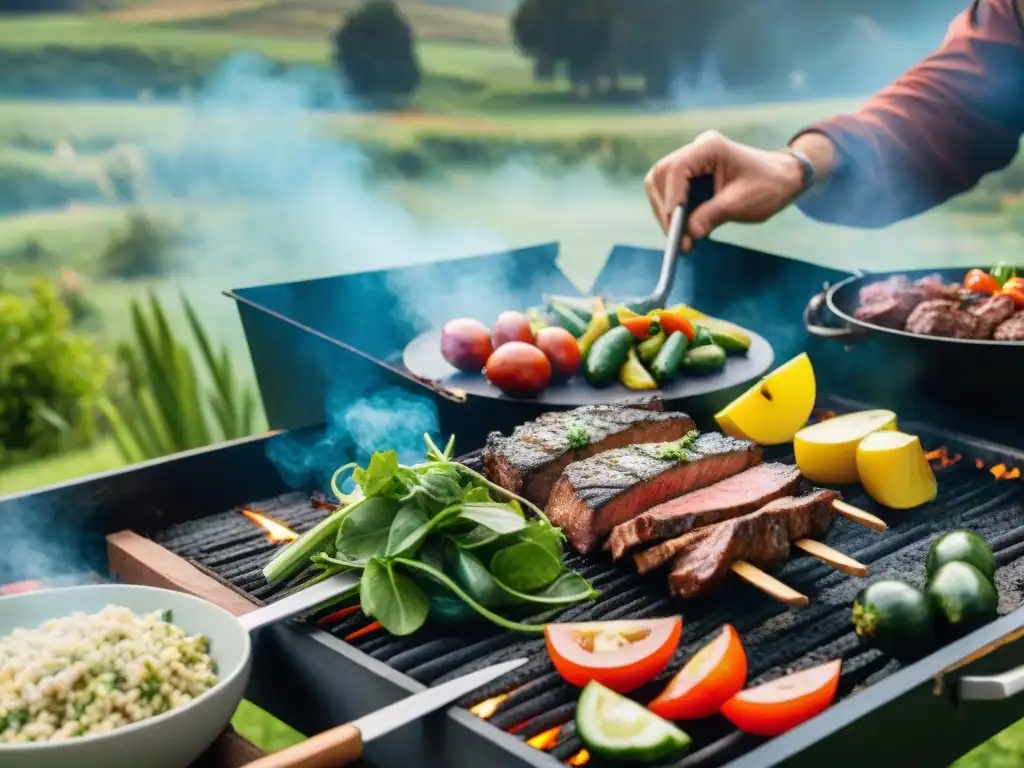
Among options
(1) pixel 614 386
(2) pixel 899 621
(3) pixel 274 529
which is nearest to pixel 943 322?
(1) pixel 614 386

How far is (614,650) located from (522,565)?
38cm

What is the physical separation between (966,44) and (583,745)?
13.3ft

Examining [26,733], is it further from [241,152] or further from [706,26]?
[706,26]

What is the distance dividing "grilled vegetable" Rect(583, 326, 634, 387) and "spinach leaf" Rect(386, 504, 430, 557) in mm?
1294

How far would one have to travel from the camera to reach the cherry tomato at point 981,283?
4.11m

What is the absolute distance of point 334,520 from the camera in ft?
9.16

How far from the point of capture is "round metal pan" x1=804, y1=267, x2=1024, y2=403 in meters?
3.45

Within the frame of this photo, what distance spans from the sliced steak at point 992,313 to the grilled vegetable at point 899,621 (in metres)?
1.53

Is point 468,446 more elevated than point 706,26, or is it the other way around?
point 706,26

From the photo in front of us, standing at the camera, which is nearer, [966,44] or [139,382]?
[966,44]

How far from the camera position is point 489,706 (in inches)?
91.8

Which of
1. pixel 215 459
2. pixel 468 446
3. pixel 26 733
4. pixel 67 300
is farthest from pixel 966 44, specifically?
pixel 67 300

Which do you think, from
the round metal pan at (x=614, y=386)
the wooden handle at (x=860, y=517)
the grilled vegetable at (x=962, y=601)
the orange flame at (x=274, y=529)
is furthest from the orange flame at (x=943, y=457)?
the orange flame at (x=274, y=529)

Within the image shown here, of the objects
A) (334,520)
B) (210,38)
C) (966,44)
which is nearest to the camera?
(334,520)
